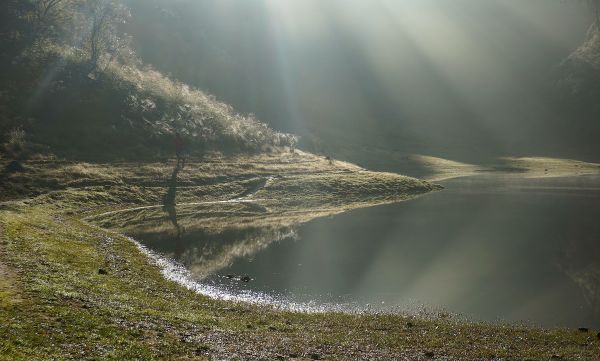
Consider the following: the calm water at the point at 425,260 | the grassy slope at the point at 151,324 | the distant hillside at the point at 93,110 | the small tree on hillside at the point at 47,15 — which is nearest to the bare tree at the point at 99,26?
the distant hillside at the point at 93,110

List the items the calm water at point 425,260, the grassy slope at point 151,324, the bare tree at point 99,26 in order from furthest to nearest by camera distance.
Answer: the bare tree at point 99,26 → the calm water at point 425,260 → the grassy slope at point 151,324

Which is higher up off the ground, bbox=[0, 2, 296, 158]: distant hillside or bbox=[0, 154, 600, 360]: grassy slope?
bbox=[0, 2, 296, 158]: distant hillside

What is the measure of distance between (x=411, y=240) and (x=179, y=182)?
2219 inches

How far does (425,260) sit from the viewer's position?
56469 mm

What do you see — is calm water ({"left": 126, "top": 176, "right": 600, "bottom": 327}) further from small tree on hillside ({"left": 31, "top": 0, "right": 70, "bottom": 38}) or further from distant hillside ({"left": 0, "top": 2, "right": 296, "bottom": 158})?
small tree on hillside ({"left": 31, "top": 0, "right": 70, "bottom": 38})

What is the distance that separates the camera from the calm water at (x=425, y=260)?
41.9 metres

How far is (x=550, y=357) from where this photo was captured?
2695 cm

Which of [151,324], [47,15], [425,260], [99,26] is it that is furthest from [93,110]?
[151,324]

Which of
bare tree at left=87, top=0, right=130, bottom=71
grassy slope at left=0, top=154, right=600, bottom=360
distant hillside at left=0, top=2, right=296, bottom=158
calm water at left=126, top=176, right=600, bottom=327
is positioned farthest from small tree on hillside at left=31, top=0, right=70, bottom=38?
calm water at left=126, top=176, right=600, bottom=327

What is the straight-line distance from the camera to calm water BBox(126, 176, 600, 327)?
41906mm

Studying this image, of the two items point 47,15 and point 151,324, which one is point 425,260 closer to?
point 151,324

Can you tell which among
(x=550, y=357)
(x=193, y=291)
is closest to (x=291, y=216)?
(x=193, y=291)

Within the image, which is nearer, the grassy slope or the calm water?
the grassy slope

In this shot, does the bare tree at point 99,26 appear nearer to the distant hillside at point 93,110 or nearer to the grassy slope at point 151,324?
the distant hillside at point 93,110
